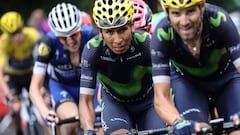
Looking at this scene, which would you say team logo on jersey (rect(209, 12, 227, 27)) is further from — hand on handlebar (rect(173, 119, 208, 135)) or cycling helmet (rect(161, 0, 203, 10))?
hand on handlebar (rect(173, 119, 208, 135))

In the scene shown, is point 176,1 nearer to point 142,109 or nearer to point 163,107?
point 163,107

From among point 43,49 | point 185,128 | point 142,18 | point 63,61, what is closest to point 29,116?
point 63,61

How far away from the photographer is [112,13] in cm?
815

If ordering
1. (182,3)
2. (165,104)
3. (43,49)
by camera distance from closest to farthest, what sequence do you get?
(182,3), (165,104), (43,49)

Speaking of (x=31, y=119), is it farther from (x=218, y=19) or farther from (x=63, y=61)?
(x=218, y=19)

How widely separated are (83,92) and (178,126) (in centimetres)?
167

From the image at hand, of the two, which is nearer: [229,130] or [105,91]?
[229,130]

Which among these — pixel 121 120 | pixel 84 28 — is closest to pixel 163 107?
pixel 121 120

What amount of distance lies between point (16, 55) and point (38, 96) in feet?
14.5

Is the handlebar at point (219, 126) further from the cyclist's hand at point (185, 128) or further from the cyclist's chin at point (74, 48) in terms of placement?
the cyclist's chin at point (74, 48)

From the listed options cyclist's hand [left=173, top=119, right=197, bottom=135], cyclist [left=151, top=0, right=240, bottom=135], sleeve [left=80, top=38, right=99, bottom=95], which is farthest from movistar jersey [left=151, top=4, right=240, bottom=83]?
sleeve [left=80, top=38, right=99, bottom=95]

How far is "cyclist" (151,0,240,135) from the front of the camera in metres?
7.31

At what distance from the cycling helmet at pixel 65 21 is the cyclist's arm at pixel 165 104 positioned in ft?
9.70

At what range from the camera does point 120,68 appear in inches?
338
